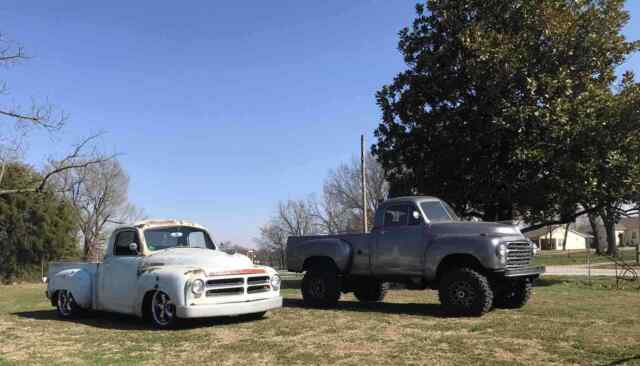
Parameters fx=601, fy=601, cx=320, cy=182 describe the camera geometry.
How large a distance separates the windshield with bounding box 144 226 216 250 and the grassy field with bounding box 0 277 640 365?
53.9 inches

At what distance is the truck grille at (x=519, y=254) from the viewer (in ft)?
33.8

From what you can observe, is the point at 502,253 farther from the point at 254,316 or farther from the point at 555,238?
the point at 555,238

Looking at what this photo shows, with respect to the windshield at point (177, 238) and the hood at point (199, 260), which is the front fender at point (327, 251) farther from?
A: the hood at point (199, 260)

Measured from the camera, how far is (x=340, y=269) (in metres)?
12.1

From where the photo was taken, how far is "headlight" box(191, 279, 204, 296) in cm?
880

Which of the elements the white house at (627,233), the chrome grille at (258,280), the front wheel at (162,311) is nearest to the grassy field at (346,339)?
the front wheel at (162,311)

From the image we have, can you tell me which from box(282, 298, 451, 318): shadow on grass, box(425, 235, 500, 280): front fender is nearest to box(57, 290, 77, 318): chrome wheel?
box(282, 298, 451, 318): shadow on grass

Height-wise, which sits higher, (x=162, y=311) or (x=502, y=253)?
(x=502, y=253)

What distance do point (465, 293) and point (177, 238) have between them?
Result: 5.08m

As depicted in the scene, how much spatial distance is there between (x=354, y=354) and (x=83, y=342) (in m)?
3.84

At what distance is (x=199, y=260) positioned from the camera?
31.3ft

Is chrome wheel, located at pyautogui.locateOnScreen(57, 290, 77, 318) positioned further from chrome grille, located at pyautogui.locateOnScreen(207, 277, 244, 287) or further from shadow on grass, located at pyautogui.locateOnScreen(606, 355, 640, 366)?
shadow on grass, located at pyautogui.locateOnScreen(606, 355, 640, 366)

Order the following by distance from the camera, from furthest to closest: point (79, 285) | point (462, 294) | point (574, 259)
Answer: point (574, 259) → point (79, 285) → point (462, 294)

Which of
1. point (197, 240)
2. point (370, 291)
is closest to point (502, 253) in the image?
point (370, 291)
